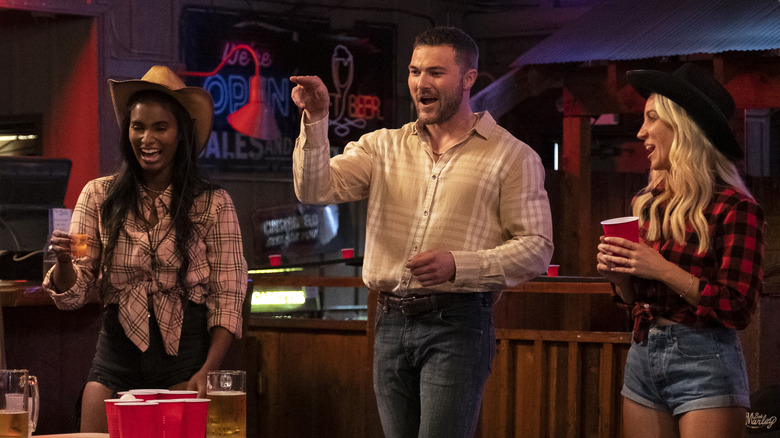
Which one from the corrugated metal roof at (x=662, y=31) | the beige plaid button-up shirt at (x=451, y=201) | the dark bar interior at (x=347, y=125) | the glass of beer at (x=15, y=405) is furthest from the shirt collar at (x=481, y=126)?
the corrugated metal roof at (x=662, y=31)

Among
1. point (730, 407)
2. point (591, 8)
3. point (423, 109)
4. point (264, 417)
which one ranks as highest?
point (591, 8)

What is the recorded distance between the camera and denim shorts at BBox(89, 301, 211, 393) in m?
3.17

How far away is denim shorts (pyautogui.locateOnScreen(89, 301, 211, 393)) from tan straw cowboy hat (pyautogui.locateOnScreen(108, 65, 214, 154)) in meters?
0.63

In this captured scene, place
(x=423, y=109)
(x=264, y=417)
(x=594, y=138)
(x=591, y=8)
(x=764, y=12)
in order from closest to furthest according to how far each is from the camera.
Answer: (x=423, y=109) → (x=264, y=417) → (x=764, y=12) → (x=591, y=8) → (x=594, y=138)

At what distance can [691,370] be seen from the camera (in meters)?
2.80

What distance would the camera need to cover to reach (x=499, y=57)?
38.7 ft

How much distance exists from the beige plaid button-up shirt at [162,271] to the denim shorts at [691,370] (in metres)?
1.28

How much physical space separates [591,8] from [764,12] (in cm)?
248

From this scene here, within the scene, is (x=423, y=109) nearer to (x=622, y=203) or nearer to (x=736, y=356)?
(x=736, y=356)

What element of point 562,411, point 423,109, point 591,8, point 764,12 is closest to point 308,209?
point 591,8

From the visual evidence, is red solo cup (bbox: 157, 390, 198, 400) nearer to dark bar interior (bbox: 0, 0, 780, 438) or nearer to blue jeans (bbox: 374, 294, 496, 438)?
blue jeans (bbox: 374, 294, 496, 438)

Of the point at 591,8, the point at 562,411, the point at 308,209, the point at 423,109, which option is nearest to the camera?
the point at 423,109

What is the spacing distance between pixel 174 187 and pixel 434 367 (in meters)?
1.03

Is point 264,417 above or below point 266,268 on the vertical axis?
below
